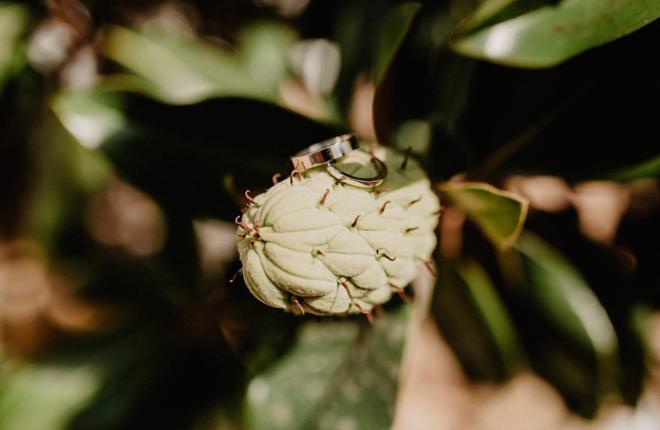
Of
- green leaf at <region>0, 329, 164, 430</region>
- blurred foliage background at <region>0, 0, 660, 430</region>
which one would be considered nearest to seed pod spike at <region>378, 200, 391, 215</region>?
blurred foliage background at <region>0, 0, 660, 430</region>

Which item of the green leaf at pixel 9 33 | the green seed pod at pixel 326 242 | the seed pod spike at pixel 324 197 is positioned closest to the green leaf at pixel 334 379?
the green seed pod at pixel 326 242

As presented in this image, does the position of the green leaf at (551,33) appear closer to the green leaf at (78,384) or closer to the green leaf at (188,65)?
the green leaf at (188,65)

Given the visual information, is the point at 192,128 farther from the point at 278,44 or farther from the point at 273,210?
the point at 278,44

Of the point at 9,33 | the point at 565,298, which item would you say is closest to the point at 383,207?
the point at 565,298

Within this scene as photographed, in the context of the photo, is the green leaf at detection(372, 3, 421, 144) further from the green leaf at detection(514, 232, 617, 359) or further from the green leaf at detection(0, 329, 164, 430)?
the green leaf at detection(0, 329, 164, 430)

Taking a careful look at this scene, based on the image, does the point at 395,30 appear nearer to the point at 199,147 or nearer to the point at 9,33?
the point at 199,147

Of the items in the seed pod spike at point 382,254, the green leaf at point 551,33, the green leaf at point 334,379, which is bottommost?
the green leaf at point 334,379
